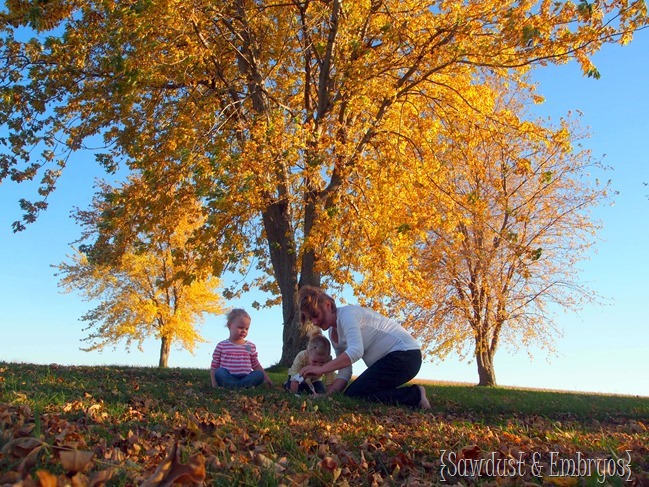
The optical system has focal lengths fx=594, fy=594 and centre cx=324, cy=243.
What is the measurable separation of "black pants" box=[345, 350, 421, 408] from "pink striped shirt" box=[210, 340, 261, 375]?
2.24 metres

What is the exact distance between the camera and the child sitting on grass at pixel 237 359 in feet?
29.6

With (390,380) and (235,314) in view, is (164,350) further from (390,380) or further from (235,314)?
(390,380)

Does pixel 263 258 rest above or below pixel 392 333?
above

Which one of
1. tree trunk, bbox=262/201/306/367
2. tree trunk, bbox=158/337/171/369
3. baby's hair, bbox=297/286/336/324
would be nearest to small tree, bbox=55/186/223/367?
tree trunk, bbox=158/337/171/369

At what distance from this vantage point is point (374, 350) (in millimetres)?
7430

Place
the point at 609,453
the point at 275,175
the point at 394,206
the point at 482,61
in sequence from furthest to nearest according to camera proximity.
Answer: the point at 394,206 → the point at 275,175 → the point at 482,61 → the point at 609,453

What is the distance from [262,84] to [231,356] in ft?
25.4

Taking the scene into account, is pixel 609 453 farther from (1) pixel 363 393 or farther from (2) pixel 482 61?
(2) pixel 482 61

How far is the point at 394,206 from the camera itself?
49.7ft

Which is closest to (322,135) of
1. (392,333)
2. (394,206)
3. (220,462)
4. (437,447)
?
(394,206)

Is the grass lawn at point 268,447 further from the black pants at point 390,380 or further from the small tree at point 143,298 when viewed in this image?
the small tree at point 143,298

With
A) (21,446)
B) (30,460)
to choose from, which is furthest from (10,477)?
(21,446)

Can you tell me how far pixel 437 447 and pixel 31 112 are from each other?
12150 mm

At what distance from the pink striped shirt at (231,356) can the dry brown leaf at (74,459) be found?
652 cm
